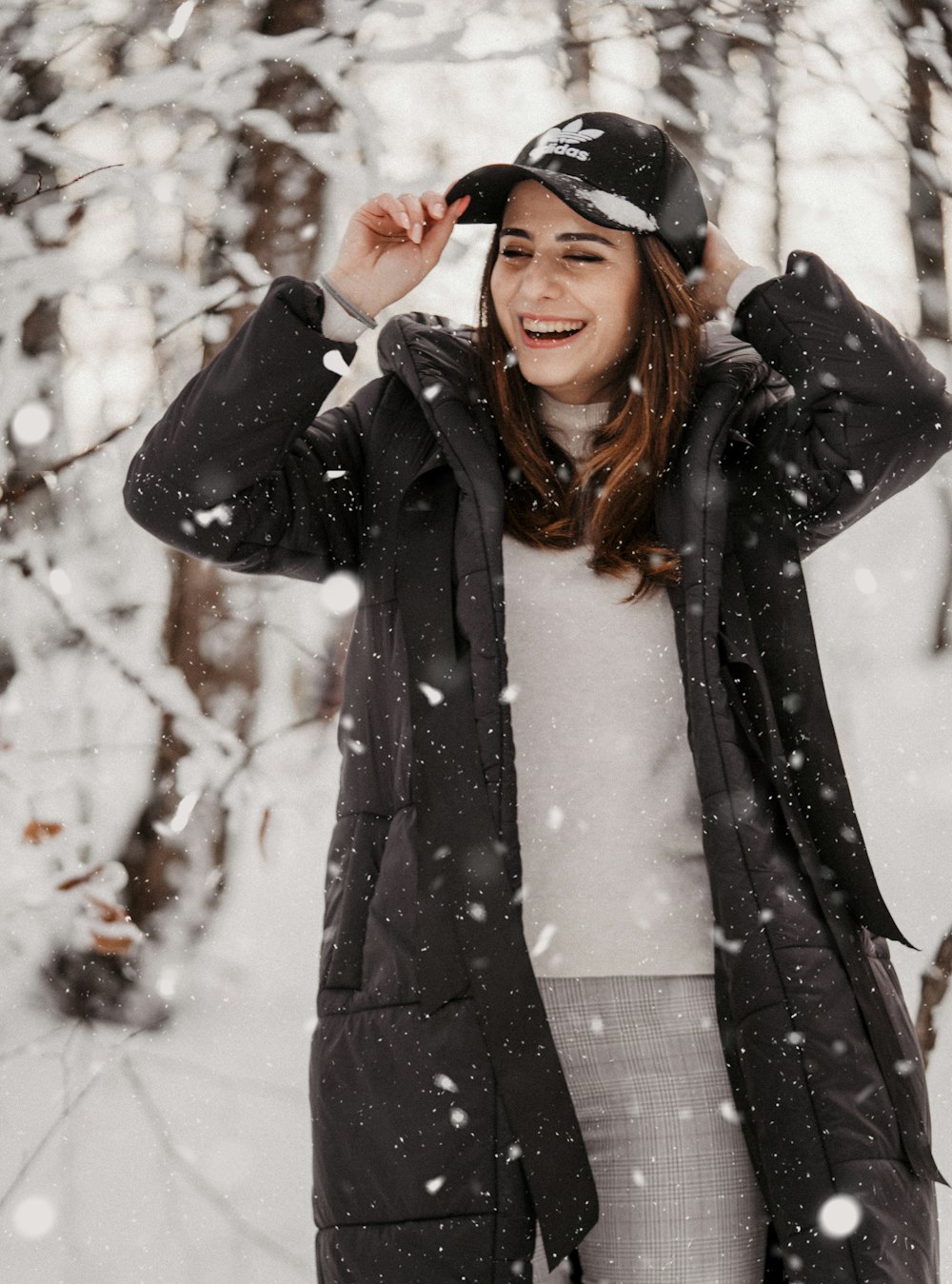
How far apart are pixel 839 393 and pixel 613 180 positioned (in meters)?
0.36

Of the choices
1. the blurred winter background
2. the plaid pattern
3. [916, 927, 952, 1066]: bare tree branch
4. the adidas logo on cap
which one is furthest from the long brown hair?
[916, 927, 952, 1066]: bare tree branch

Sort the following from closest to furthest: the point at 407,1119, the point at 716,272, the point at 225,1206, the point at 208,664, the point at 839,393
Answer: the point at 407,1119 < the point at 839,393 < the point at 716,272 < the point at 225,1206 < the point at 208,664

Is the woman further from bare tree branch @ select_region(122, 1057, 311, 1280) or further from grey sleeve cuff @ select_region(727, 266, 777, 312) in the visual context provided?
bare tree branch @ select_region(122, 1057, 311, 1280)

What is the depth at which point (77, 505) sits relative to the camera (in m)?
2.19

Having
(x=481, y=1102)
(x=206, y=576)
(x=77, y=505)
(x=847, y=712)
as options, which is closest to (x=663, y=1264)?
(x=481, y=1102)

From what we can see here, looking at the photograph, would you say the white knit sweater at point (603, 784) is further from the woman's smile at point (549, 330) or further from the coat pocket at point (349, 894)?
the woman's smile at point (549, 330)

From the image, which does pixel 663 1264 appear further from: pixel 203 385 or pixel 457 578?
pixel 203 385

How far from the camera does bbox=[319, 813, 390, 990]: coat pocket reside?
1.30 meters

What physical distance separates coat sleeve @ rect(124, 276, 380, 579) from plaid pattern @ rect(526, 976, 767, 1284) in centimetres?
59

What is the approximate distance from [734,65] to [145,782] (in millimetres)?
1656

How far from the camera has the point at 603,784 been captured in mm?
1379

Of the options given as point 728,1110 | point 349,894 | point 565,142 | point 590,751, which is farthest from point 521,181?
point 728,1110

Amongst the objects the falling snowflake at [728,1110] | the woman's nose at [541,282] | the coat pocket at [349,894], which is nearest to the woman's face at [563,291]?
the woman's nose at [541,282]

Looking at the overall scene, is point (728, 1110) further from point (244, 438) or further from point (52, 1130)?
point (52, 1130)
